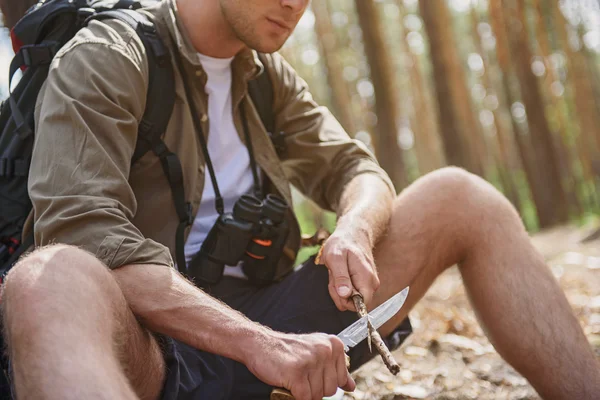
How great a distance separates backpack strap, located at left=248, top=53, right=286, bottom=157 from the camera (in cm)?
275

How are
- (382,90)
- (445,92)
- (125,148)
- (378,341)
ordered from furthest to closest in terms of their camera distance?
(445,92), (382,90), (125,148), (378,341)

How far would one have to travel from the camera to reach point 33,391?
1.36 metres

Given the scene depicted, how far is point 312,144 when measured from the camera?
282 cm

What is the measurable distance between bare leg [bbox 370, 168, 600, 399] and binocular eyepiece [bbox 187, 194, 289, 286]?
396 millimetres

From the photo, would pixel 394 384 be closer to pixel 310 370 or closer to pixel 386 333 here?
pixel 386 333

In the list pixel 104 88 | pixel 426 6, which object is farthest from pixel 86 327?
pixel 426 6

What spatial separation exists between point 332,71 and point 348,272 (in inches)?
627

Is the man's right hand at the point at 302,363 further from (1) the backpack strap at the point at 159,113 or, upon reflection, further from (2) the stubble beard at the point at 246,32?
(2) the stubble beard at the point at 246,32

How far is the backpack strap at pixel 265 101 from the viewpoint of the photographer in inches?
108

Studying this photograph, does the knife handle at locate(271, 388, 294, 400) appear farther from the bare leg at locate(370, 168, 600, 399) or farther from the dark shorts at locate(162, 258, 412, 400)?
the bare leg at locate(370, 168, 600, 399)

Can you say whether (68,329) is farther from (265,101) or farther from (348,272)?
(265,101)

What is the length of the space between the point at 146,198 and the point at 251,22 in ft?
2.50

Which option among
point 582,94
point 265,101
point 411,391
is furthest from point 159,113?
point 582,94

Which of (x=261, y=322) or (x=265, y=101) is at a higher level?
(x=265, y=101)
